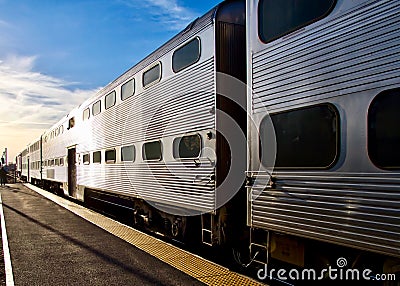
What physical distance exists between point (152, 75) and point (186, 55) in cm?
184

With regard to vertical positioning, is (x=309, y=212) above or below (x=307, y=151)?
below

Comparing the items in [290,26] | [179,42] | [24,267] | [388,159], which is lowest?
[24,267]

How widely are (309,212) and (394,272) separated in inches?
38.3

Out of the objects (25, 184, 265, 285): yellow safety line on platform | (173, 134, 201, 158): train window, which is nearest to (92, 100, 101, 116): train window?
(25, 184, 265, 285): yellow safety line on platform

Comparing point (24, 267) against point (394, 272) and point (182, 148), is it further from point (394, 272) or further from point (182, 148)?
point (394, 272)

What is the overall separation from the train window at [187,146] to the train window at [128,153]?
2661 millimetres

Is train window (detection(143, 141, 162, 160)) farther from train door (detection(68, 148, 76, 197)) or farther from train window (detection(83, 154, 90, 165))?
train door (detection(68, 148, 76, 197))

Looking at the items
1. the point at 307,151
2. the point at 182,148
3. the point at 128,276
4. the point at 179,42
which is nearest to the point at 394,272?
the point at 307,151

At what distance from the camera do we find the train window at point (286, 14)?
14.5 feet

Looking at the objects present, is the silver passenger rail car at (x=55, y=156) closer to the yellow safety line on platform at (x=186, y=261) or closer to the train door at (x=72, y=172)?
the train door at (x=72, y=172)

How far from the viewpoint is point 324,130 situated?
4281 mm

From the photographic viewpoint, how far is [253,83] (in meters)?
5.47

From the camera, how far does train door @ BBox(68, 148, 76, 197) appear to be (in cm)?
1857

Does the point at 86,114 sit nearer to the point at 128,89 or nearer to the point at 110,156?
the point at 110,156
